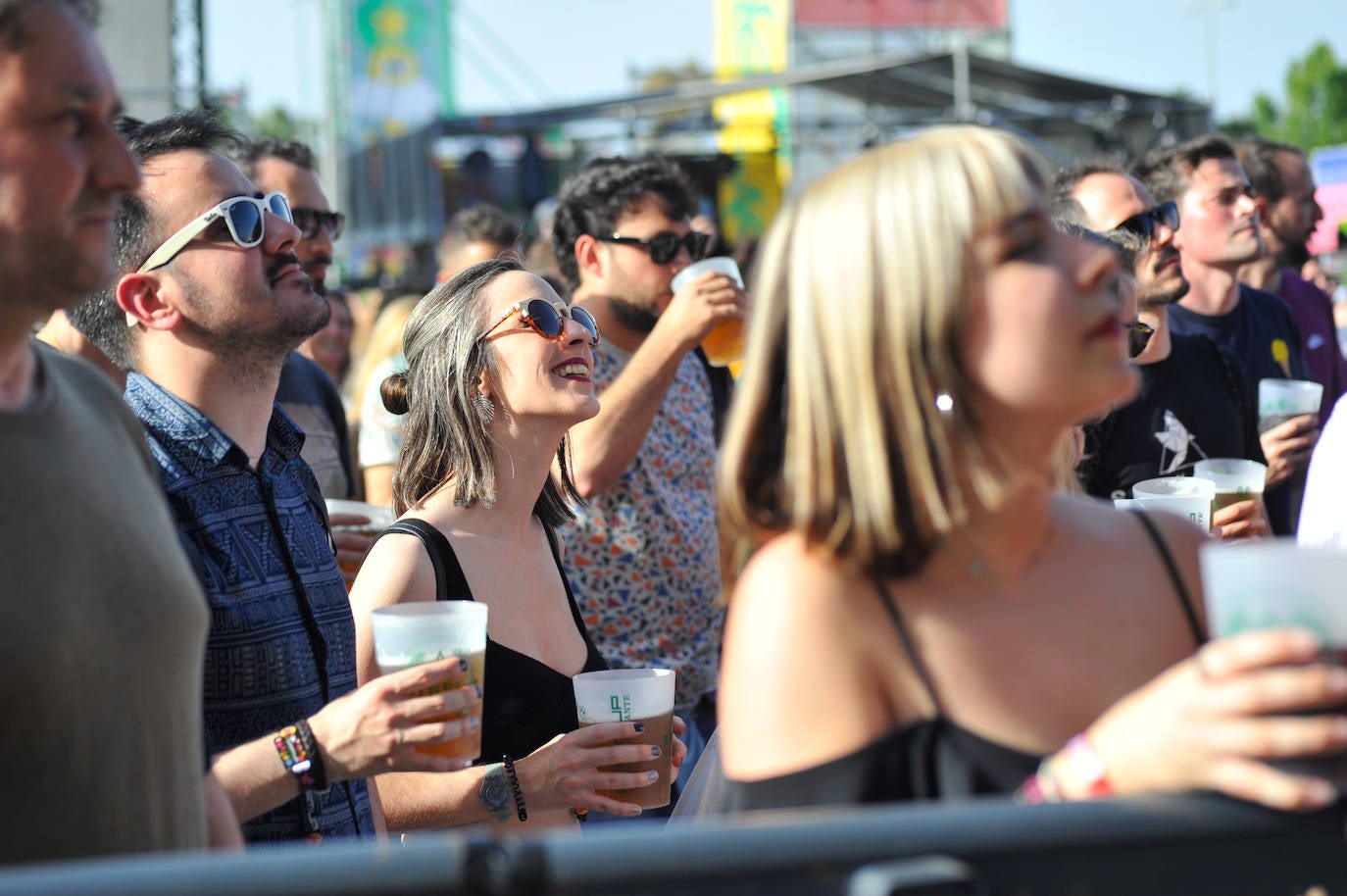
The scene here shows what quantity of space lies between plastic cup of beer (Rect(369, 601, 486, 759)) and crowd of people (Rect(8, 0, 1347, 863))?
22 mm

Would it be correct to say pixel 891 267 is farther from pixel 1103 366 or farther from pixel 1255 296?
pixel 1255 296

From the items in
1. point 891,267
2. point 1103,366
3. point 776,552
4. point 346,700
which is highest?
point 891,267

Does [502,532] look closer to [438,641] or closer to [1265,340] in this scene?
[438,641]

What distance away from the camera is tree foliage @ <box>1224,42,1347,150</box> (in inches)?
1567

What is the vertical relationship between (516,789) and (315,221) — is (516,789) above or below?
below

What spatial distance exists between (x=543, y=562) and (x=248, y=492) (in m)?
0.88

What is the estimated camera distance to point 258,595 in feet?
7.80

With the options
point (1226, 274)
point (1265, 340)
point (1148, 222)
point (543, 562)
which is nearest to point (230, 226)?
point (543, 562)

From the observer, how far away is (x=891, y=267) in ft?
5.12

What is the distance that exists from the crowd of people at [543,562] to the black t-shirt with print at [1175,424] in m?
1.01

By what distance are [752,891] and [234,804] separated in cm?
130

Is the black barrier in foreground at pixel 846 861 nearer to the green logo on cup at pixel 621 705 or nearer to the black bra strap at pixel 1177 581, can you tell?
the black bra strap at pixel 1177 581

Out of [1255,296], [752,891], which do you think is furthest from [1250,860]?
[1255,296]

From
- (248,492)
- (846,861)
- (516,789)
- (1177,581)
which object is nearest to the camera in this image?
(846,861)
